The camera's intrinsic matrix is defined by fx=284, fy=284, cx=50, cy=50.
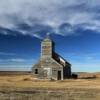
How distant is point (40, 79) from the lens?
52688 mm

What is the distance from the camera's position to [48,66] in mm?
53281

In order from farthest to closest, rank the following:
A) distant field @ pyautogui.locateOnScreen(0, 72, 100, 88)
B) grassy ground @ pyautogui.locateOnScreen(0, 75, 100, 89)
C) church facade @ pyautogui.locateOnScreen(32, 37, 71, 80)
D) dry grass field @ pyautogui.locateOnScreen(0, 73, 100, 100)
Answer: church facade @ pyautogui.locateOnScreen(32, 37, 71, 80) < distant field @ pyautogui.locateOnScreen(0, 72, 100, 88) < grassy ground @ pyautogui.locateOnScreen(0, 75, 100, 89) < dry grass field @ pyautogui.locateOnScreen(0, 73, 100, 100)

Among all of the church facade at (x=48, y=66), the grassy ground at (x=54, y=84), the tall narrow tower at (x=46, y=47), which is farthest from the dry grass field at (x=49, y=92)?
the tall narrow tower at (x=46, y=47)

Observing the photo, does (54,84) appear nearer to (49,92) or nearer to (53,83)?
(53,83)

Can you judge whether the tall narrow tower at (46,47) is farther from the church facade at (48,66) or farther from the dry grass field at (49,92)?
the dry grass field at (49,92)

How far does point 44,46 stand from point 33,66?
172 inches

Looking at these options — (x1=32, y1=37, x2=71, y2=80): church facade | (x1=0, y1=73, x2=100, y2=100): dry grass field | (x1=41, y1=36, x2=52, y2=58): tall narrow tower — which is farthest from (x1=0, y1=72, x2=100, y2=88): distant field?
(x1=41, y1=36, x2=52, y2=58): tall narrow tower

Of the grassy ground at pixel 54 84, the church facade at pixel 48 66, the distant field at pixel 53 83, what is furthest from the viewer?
the church facade at pixel 48 66

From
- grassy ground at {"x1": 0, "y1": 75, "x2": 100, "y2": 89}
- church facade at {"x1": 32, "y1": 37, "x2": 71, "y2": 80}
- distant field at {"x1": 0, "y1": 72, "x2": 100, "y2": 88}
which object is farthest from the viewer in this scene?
church facade at {"x1": 32, "y1": 37, "x2": 71, "y2": 80}

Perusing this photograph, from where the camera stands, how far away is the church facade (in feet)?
175

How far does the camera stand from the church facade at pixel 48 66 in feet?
175

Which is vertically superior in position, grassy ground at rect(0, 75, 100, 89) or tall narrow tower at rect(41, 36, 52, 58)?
tall narrow tower at rect(41, 36, 52, 58)

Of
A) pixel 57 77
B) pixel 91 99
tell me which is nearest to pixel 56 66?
pixel 57 77

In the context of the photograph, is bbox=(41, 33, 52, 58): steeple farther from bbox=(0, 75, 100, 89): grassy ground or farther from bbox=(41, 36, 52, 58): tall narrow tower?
bbox=(0, 75, 100, 89): grassy ground
